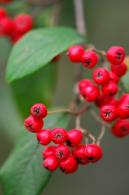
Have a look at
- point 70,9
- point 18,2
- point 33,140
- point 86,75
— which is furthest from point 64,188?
point 33,140

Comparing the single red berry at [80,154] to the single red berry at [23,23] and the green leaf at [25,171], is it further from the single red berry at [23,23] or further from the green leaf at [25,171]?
the single red berry at [23,23]

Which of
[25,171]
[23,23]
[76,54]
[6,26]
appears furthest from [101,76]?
[6,26]

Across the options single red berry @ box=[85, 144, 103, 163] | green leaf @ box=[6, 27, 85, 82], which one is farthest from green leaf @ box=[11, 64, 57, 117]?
single red berry @ box=[85, 144, 103, 163]

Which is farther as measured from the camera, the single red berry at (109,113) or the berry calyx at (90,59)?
the berry calyx at (90,59)

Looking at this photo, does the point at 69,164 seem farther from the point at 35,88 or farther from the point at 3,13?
the point at 3,13

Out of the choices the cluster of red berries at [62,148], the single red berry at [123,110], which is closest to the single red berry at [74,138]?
the cluster of red berries at [62,148]
